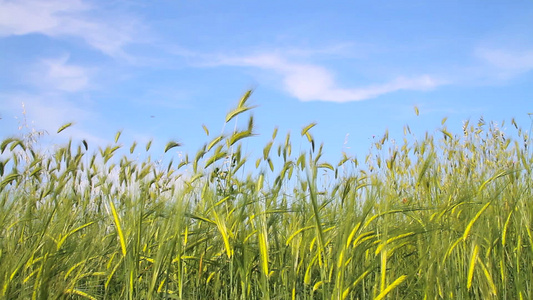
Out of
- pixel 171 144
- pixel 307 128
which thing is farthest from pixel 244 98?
pixel 171 144

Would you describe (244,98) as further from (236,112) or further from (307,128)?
(307,128)

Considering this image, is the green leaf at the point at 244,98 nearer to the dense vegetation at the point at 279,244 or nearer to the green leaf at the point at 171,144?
the dense vegetation at the point at 279,244

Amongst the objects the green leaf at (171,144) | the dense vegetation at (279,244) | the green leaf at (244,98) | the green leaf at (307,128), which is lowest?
the dense vegetation at (279,244)

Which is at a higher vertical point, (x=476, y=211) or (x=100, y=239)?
(x=476, y=211)

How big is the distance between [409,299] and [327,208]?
60 centimetres

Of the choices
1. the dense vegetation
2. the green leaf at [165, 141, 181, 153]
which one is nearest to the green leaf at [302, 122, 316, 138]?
the dense vegetation

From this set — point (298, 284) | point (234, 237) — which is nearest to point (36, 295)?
point (234, 237)

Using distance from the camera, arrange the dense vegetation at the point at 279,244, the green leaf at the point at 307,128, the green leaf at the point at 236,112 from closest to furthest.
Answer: the dense vegetation at the point at 279,244 → the green leaf at the point at 236,112 → the green leaf at the point at 307,128

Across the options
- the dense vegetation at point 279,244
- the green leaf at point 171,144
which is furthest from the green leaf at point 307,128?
the green leaf at point 171,144

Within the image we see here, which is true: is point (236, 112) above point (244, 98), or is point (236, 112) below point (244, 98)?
below

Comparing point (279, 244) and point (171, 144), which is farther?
point (171, 144)

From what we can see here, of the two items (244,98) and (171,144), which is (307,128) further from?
(171,144)

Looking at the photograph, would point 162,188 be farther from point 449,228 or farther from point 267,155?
point 449,228

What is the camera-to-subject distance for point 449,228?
1.76m
